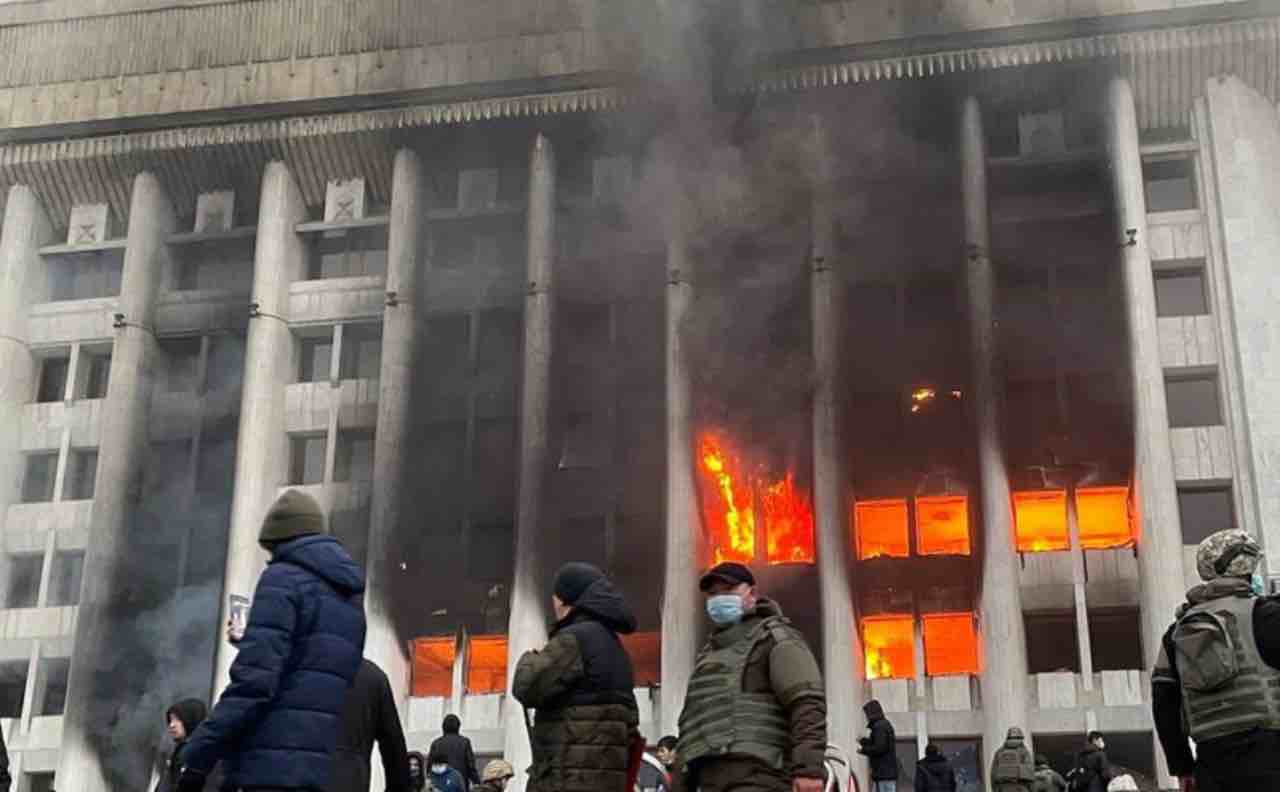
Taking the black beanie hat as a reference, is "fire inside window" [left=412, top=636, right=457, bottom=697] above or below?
above

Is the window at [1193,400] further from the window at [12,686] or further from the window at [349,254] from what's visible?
the window at [12,686]

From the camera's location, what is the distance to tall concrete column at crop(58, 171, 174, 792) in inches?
1168

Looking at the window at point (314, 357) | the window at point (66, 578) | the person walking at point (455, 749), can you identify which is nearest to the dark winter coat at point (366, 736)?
the person walking at point (455, 749)

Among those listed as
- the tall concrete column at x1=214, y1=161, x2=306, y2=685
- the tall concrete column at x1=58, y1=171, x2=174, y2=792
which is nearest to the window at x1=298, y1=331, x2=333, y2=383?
the tall concrete column at x1=214, y1=161, x2=306, y2=685

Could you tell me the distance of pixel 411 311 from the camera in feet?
102

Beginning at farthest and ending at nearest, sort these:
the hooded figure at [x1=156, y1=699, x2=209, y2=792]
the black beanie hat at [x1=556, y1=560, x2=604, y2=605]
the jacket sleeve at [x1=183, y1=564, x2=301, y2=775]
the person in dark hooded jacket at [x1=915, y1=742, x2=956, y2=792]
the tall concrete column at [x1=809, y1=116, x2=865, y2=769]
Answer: the tall concrete column at [x1=809, y1=116, x2=865, y2=769] < the person in dark hooded jacket at [x1=915, y1=742, x2=956, y2=792] < the hooded figure at [x1=156, y1=699, x2=209, y2=792] < the black beanie hat at [x1=556, y1=560, x2=604, y2=605] < the jacket sleeve at [x1=183, y1=564, x2=301, y2=775]

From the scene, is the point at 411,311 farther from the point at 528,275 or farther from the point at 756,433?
the point at 756,433

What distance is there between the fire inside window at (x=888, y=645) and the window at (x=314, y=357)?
49.1 feet

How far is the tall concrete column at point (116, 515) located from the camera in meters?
29.7

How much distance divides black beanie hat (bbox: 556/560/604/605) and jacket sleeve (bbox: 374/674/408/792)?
120cm

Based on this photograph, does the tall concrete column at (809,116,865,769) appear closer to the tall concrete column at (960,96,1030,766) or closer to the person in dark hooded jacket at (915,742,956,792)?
the tall concrete column at (960,96,1030,766)

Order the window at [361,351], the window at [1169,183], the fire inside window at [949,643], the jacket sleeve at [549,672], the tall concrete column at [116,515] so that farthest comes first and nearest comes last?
the window at [361,351] < the window at [1169,183] < the tall concrete column at [116,515] < the fire inside window at [949,643] < the jacket sleeve at [549,672]

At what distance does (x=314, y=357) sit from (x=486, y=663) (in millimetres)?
9457

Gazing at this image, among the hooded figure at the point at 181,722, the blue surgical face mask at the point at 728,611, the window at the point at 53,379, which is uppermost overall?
the window at the point at 53,379
